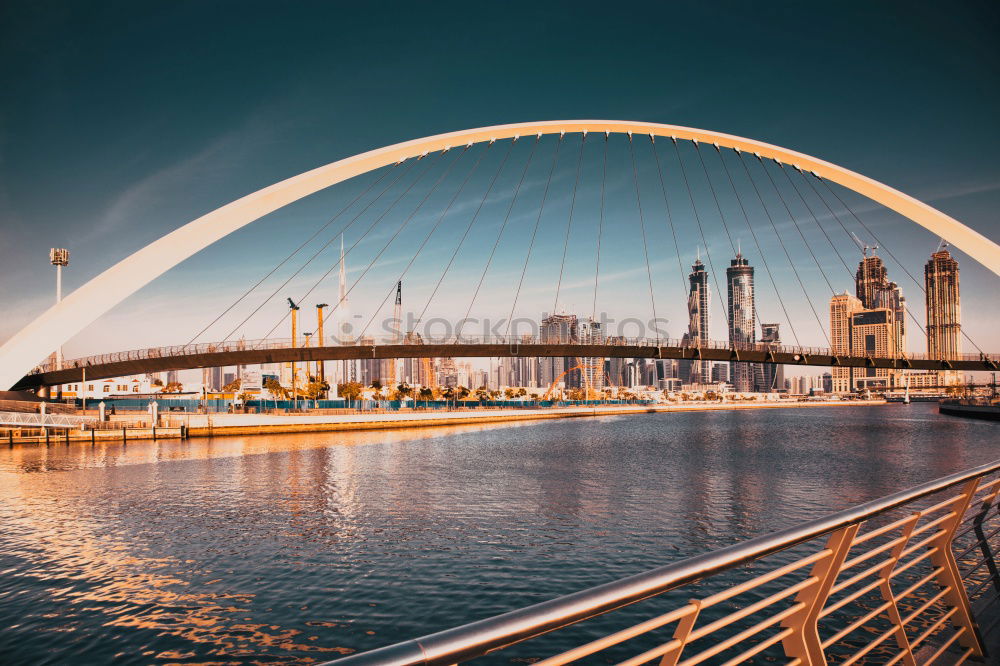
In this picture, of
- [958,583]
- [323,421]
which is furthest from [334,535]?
[323,421]

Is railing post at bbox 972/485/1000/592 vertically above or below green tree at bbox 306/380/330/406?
above

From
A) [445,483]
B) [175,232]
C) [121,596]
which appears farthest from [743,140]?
[121,596]

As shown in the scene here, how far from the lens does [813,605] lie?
2.82 metres

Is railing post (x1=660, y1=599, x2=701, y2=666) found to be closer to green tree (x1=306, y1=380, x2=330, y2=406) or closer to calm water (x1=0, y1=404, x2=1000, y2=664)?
calm water (x1=0, y1=404, x2=1000, y2=664)

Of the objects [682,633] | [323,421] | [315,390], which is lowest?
[323,421]

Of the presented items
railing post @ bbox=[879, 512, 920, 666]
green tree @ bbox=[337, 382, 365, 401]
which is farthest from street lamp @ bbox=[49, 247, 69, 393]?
railing post @ bbox=[879, 512, 920, 666]

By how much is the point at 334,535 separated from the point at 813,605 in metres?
17.1

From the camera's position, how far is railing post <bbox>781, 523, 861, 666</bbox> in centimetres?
285

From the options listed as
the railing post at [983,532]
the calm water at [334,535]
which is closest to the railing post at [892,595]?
the railing post at [983,532]

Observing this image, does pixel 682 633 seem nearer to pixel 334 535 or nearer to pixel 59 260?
pixel 334 535

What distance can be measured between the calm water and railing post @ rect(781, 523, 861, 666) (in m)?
8.97

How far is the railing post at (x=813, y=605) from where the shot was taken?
2846 millimetres

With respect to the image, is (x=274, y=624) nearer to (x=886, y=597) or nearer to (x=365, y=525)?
(x=365, y=525)

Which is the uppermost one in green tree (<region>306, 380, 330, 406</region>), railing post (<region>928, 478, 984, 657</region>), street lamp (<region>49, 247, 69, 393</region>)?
street lamp (<region>49, 247, 69, 393</region>)
